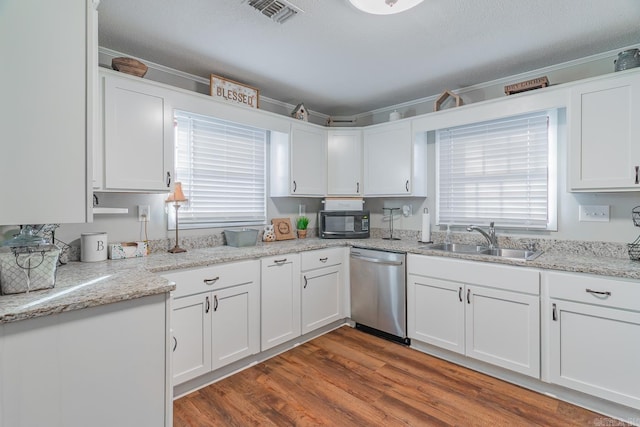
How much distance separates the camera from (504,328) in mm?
2303

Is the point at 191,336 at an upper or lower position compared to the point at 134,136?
lower

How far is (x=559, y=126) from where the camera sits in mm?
2596

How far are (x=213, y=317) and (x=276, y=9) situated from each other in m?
2.03

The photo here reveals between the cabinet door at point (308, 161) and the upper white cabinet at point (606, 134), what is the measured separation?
86.6 inches

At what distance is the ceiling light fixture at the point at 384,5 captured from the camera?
1.71m

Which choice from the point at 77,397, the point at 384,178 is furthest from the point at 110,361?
the point at 384,178

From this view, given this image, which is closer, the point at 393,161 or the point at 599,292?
the point at 599,292

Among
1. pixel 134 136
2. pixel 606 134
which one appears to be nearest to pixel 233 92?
pixel 134 136

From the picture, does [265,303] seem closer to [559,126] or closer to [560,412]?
[560,412]

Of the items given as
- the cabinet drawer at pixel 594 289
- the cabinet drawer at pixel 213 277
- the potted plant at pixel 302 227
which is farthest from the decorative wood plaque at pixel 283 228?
the cabinet drawer at pixel 594 289

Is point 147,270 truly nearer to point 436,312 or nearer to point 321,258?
point 321,258

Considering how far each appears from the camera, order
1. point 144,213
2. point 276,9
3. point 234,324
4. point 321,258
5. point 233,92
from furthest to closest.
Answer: point 321,258, point 233,92, point 144,213, point 234,324, point 276,9

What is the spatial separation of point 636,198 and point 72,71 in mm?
3462

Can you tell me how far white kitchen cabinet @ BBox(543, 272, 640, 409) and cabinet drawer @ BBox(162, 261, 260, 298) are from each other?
6.89ft
